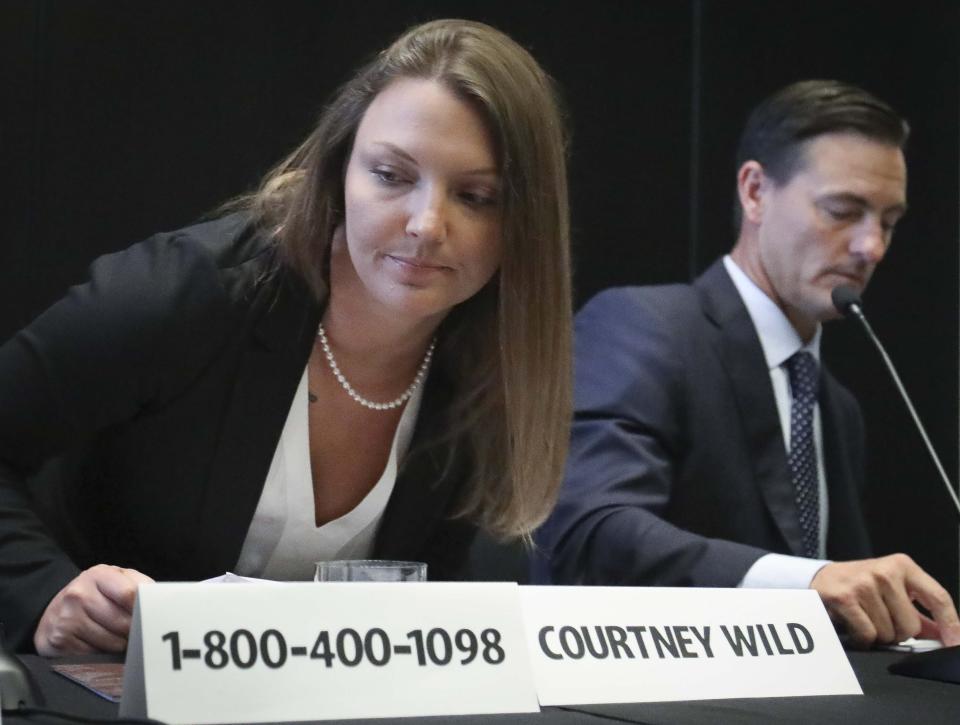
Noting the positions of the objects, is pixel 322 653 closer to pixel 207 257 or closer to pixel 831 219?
pixel 207 257

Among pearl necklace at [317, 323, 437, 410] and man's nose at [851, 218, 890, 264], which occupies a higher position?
man's nose at [851, 218, 890, 264]

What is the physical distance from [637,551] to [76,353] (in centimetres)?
79

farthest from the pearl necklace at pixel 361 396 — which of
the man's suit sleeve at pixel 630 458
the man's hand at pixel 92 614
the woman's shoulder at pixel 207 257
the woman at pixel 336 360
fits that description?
the man's hand at pixel 92 614

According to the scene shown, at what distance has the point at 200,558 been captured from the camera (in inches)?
59.4

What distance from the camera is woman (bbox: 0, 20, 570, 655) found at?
4.64ft

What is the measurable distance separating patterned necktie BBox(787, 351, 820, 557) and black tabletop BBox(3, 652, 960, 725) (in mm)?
868

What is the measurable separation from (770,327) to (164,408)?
1.08m

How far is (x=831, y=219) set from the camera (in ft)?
7.52

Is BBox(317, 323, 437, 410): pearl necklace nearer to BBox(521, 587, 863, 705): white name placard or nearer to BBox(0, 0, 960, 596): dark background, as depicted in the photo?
BBox(521, 587, 863, 705): white name placard

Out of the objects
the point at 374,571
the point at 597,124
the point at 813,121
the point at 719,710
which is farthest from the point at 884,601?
the point at 597,124

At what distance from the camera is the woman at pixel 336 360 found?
1414 millimetres

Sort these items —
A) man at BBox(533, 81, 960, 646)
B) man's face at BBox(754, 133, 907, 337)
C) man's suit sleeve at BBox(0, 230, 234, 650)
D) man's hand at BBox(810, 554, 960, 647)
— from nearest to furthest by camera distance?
man's suit sleeve at BBox(0, 230, 234, 650)
man's hand at BBox(810, 554, 960, 647)
man at BBox(533, 81, 960, 646)
man's face at BBox(754, 133, 907, 337)

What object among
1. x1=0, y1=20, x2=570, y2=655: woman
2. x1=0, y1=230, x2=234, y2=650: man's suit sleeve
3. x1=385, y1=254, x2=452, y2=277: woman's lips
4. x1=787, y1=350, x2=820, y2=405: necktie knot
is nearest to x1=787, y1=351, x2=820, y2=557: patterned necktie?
x1=787, y1=350, x2=820, y2=405: necktie knot

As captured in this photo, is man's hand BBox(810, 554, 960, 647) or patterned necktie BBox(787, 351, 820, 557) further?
patterned necktie BBox(787, 351, 820, 557)
